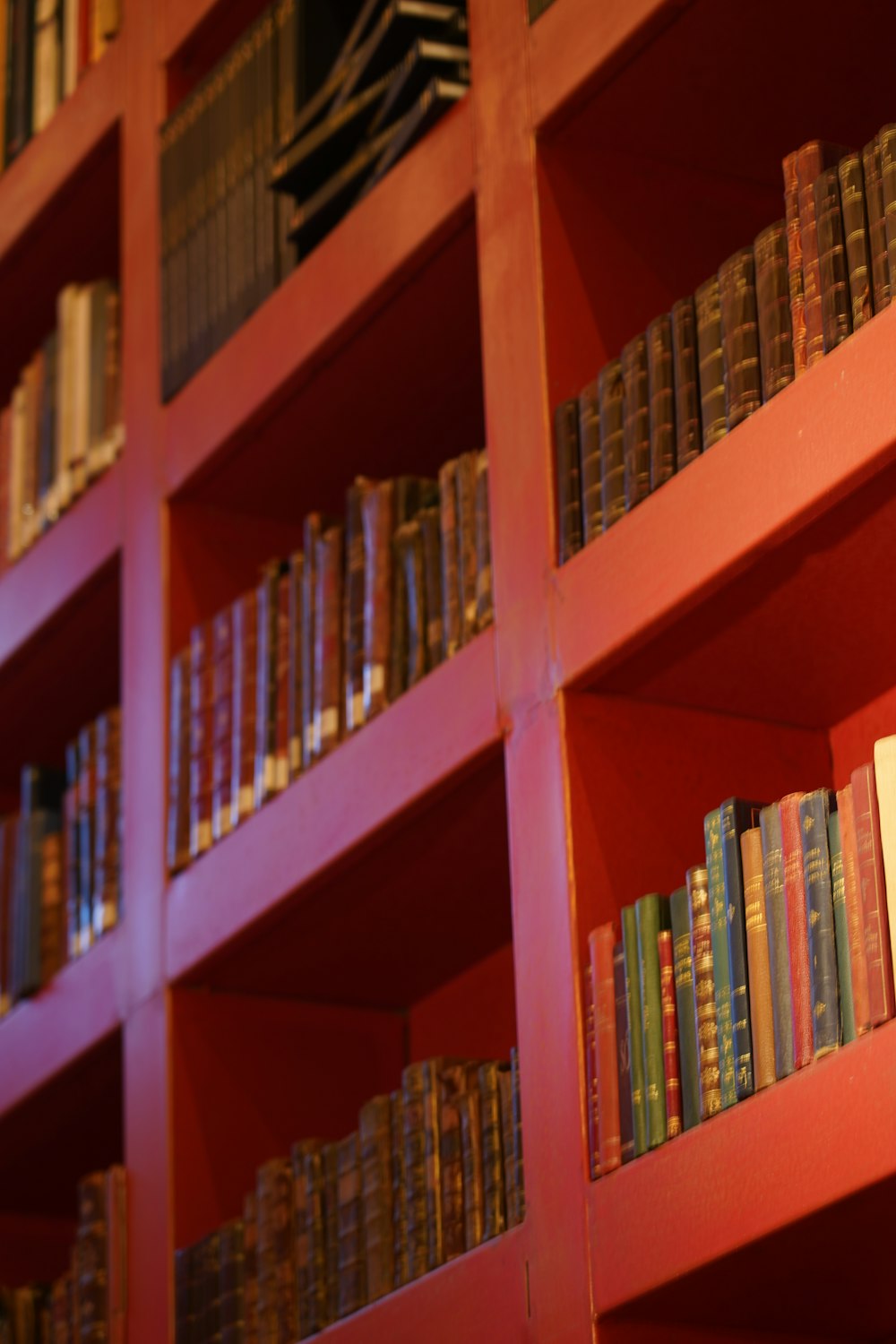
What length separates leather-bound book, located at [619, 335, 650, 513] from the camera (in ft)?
7.08

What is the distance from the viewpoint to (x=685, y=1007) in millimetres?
1973

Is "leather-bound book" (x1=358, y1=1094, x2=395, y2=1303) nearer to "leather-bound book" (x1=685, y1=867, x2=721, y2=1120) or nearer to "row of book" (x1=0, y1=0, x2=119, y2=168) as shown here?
"leather-bound book" (x1=685, y1=867, x2=721, y2=1120)

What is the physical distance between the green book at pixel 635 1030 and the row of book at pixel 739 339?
14.8 inches

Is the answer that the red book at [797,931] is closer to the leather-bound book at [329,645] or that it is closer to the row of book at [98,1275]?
the leather-bound book at [329,645]

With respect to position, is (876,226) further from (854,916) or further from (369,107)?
(369,107)

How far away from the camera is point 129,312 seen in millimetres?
3205

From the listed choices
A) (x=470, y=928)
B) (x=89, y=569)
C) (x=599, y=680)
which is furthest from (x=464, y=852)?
(x=89, y=569)

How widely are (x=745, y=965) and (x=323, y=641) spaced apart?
0.87 m

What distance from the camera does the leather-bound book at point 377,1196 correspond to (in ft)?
7.70

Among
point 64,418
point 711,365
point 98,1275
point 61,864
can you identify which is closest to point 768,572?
point 711,365

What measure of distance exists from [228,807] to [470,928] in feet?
1.00

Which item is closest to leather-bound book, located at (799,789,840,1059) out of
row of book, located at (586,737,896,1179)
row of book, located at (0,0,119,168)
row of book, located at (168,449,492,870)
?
row of book, located at (586,737,896,1179)

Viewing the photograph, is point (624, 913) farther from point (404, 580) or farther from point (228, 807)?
point (228, 807)

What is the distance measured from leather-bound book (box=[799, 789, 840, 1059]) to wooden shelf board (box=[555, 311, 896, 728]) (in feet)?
0.78
